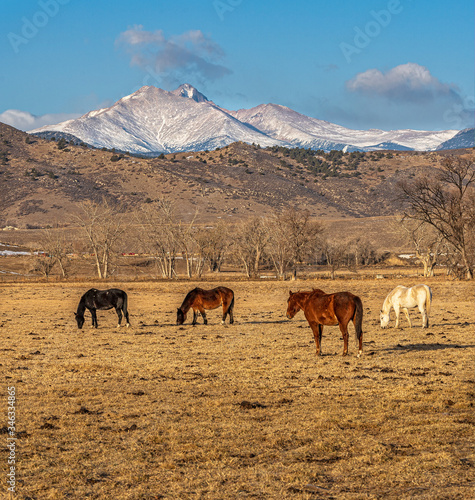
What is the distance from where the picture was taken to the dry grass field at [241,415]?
747cm

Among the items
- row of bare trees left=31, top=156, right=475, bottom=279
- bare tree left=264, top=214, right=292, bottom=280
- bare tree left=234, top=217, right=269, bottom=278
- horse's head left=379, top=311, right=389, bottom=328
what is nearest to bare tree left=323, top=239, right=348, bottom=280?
row of bare trees left=31, top=156, right=475, bottom=279

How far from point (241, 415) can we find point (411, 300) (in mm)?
13835

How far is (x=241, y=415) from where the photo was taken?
10719 millimetres

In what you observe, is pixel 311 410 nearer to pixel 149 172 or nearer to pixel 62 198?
pixel 62 198

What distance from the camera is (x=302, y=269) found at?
8706 centimetres

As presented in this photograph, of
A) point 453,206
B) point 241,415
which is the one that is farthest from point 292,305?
point 453,206

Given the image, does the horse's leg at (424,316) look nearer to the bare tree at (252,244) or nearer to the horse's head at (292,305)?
the horse's head at (292,305)

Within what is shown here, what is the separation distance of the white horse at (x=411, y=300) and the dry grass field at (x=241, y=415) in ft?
2.72

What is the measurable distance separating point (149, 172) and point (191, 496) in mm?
177524

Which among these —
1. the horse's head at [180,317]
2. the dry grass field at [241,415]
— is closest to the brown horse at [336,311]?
the dry grass field at [241,415]

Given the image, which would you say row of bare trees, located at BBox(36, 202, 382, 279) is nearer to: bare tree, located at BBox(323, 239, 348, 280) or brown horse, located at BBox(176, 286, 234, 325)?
bare tree, located at BBox(323, 239, 348, 280)

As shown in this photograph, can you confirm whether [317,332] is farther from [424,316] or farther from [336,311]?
[424,316]

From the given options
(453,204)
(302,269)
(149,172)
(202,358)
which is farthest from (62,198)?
(202,358)

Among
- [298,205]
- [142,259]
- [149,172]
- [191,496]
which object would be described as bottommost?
[191,496]
